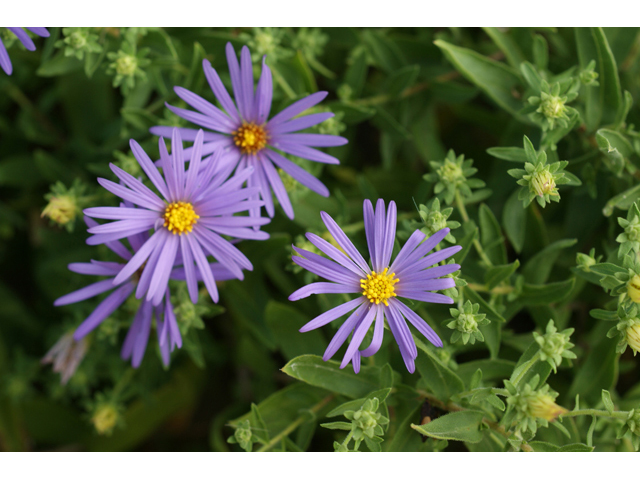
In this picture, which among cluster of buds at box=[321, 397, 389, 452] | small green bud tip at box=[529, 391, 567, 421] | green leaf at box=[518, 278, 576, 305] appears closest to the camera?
small green bud tip at box=[529, 391, 567, 421]

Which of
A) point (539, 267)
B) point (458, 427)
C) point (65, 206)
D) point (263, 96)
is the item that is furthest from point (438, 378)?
point (65, 206)

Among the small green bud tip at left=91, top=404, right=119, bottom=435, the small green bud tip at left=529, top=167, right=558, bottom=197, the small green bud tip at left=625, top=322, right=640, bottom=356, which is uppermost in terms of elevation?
the small green bud tip at left=529, top=167, right=558, bottom=197

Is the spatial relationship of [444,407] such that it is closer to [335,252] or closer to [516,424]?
[516,424]

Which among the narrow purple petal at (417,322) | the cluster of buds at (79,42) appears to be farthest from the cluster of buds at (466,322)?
the cluster of buds at (79,42)

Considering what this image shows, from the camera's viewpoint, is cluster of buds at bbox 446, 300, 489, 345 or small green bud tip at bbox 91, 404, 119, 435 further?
small green bud tip at bbox 91, 404, 119, 435

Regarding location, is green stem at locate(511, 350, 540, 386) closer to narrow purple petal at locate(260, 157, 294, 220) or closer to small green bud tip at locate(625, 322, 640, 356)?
small green bud tip at locate(625, 322, 640, 356)

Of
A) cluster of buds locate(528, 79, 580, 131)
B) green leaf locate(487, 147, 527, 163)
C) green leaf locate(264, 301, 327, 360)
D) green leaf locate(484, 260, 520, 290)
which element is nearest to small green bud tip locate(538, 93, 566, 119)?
cluster of buds locate(528, 79, 580, 131)

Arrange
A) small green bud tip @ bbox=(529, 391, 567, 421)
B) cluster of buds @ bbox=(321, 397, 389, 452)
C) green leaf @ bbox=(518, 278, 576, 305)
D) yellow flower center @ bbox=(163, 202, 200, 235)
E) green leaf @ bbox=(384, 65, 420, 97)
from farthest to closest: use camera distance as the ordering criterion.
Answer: green leaf @ bbox=(384, 65, 420, 97), green leaf @ bbox=(518, 278, 576, 305), yellow flower center @ bbox=(163, 202, 200, 235), cluster of buds @ bbox=(321, 397, 389, 452), small green bud tip @ bbox=(529, 391, 567, 421)

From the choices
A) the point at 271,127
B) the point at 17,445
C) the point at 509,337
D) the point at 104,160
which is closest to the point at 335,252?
the point at 271,127
